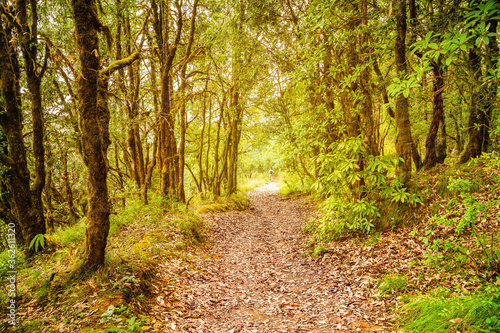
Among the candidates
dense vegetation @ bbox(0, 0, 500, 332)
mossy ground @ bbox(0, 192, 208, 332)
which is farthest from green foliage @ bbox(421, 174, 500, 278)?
mossy ground @ bbox(0, 192, 208, 332)

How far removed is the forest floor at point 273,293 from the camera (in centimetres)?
334

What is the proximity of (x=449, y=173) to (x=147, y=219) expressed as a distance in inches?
327

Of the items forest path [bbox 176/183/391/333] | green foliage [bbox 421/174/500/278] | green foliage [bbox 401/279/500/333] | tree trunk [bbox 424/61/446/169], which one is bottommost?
forest path [bbox 176/183/391/333]

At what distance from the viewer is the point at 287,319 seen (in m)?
3.58

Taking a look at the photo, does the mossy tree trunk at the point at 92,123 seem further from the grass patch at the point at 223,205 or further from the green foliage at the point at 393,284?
the grass patch at the point at 223,205

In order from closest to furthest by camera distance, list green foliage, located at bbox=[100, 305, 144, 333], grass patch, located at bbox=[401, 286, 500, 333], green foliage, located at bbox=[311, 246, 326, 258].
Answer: grass patch, located at bbox=[401, 286, 500, 333], green foliage, located at bbox=[100, 305, 144, 333], green foliage, located at bbox=[311, 246, 326, 258]

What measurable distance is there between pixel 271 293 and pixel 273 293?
0.04m

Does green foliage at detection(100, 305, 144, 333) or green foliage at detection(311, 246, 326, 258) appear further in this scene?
green foliage at detection(311, 246, 326, 258)

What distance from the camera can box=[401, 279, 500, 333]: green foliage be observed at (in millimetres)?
2287

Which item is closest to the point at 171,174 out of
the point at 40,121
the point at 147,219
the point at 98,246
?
the point at 147,219

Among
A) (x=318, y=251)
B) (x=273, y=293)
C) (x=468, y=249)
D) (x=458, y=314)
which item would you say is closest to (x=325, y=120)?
(x=318, y=251)

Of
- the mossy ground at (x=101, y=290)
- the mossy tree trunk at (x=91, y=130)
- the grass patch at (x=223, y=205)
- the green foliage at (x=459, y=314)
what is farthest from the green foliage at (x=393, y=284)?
the grass patch at (x=223, y=205)

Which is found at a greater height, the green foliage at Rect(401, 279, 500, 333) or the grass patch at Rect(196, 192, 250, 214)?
the green foliage at Rect(401, 279, 500, 333)

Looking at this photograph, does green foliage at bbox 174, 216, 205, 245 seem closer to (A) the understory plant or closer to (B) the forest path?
(B) the forest path
